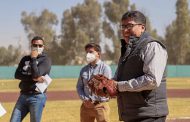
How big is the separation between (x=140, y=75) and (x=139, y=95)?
0.64 ft

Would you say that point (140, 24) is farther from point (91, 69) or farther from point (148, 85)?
point (91, 69)

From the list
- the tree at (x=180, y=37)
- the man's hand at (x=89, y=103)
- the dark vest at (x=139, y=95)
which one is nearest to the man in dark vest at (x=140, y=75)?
the dark vest at (x=139, y=95)

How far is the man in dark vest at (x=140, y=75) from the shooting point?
4.20 metres

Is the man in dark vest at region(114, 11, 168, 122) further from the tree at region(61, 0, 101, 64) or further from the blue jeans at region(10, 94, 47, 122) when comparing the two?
the tree at region(61, 0, 101, 64)

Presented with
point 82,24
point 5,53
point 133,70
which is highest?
point 133,70

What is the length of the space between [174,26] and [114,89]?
84.0 m

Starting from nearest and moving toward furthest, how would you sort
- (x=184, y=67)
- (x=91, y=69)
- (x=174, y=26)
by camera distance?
(x=91, y=69), (x=184, y=67), (x=174, y=26)

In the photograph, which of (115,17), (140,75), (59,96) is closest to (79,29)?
(115,17)

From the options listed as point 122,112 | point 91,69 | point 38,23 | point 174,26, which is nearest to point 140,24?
point 122,112

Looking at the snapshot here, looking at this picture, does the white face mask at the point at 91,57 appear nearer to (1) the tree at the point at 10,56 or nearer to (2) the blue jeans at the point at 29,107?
(2) the blue jeans at the point at 29,107

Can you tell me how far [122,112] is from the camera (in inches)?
178

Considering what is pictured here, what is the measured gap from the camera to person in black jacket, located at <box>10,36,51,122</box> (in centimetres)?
718

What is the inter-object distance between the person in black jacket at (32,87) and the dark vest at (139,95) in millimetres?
3036

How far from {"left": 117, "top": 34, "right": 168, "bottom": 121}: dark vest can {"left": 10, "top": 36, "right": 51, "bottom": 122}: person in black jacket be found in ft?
9.96
